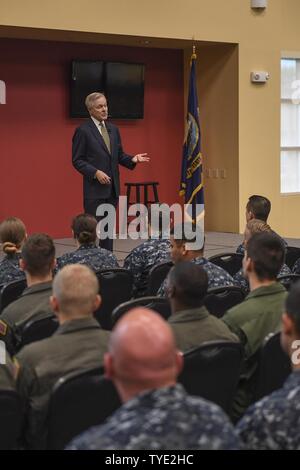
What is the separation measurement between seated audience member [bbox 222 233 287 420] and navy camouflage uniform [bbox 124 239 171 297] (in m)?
1.72

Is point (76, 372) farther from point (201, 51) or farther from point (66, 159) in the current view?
point (201, 51)

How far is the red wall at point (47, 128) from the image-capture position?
905 cm

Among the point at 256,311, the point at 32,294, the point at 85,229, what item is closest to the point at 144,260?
the point at 85,229

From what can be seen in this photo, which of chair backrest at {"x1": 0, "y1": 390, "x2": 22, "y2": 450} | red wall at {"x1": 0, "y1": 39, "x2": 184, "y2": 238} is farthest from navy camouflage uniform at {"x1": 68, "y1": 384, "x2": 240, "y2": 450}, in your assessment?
red wall at {"x1": 0, "y1": 39, "x2": 184, "y2": 238}

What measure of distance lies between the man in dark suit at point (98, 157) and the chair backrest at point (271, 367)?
12.7 feet

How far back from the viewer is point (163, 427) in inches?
60.3

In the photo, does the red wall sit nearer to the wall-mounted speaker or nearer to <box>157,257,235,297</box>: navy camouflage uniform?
the wall-mounted speaker

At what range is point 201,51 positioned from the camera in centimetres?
1021

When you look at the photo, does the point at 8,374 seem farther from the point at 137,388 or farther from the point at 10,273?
the point at 10,273

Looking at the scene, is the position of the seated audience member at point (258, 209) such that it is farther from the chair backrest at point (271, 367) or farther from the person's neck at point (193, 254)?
the chair backrest at point (271, 367)

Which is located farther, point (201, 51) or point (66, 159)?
point (201, 51)

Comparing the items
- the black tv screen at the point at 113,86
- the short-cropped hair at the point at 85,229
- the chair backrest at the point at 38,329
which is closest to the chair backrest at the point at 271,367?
the chair backrest at the point at 38,329
